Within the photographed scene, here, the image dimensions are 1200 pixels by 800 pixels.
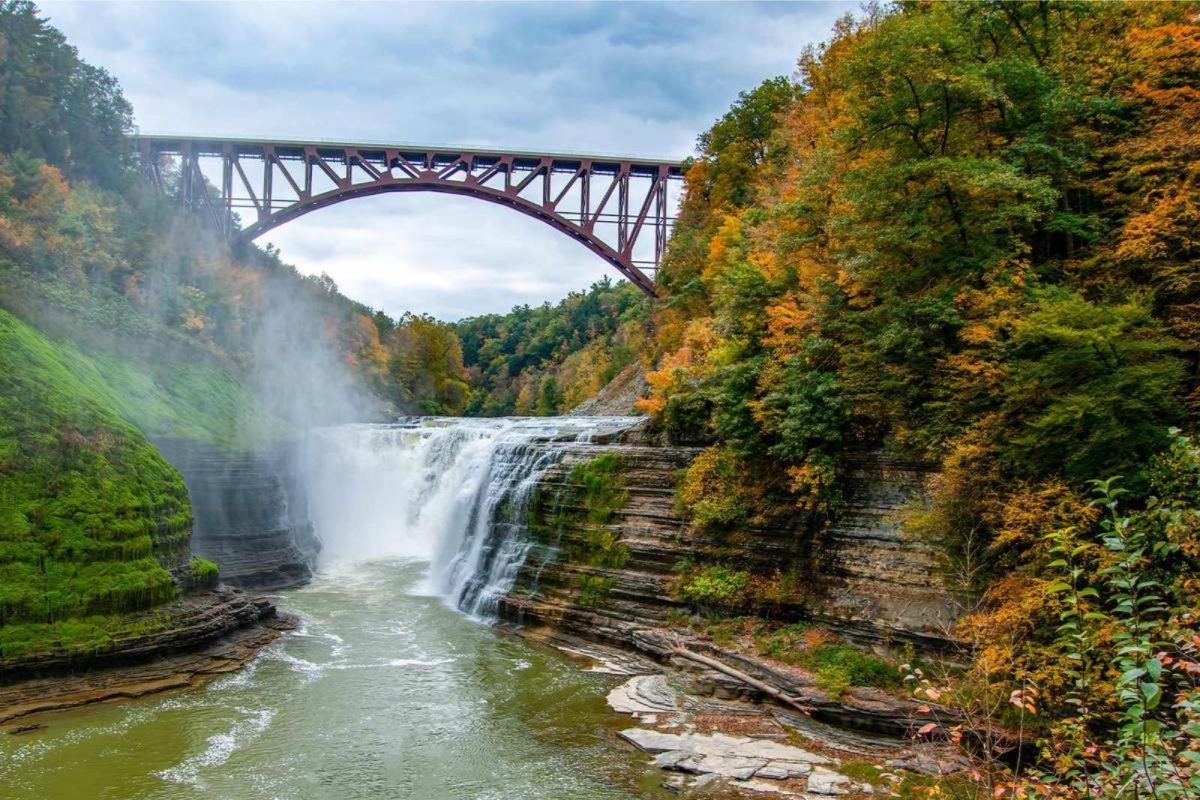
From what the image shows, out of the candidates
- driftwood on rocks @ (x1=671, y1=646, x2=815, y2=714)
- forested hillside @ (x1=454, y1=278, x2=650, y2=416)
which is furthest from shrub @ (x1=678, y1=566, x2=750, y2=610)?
forested hillside @ (x1=454, y1=278, x2=650, y2=416)

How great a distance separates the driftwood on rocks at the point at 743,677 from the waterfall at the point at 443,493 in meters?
6.34

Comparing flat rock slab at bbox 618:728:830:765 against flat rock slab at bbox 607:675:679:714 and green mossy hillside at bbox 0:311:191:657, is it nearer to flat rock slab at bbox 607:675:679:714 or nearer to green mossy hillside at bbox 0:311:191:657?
flat rock slab at bbox 607:675:679:714

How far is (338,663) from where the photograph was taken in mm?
15148

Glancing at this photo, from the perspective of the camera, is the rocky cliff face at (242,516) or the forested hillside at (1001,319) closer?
the forested hillside at (1001,319)

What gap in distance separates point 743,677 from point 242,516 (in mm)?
16743

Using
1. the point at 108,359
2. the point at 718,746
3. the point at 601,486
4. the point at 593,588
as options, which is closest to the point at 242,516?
the point at 108,359

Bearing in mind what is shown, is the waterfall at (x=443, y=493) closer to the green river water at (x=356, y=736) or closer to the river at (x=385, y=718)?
the river at (x=385, y=718)

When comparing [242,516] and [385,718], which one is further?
[242,516]

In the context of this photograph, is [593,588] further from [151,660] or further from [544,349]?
[544,349]

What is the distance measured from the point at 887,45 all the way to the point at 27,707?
721 inches

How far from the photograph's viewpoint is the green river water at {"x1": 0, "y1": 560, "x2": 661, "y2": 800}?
10.0 m

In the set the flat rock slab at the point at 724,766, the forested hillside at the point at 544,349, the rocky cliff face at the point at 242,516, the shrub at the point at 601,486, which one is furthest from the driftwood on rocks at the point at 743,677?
the forested hillside at the point at 544,349

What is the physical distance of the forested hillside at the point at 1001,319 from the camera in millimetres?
9570

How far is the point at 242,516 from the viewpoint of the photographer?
2266 centimetres
